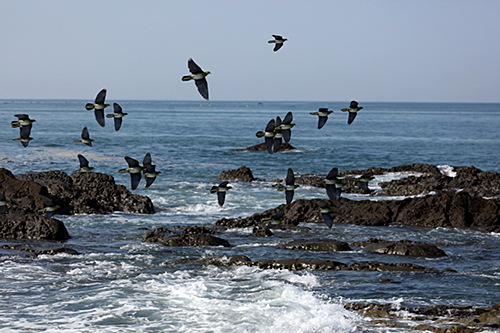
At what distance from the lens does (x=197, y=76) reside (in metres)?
10.1

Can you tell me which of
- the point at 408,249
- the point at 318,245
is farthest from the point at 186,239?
the point at 408,249

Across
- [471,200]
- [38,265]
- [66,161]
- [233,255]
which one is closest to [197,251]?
[233,255]

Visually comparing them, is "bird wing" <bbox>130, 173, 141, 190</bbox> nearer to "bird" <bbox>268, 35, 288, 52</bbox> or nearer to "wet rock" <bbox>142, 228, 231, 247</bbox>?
"bird" <bbox>268, 35, 288, 52</bbox>

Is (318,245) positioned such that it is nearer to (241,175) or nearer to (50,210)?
(50,210)

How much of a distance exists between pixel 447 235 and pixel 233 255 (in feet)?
26.6

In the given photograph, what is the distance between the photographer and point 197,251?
667 inches

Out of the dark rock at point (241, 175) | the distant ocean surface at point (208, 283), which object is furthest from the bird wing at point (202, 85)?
the dark rock at point (241, 175)

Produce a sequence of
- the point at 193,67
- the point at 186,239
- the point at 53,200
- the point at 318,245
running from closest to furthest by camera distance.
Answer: the point at 193,67 < the point at 318,245 < the point at 186,239 < the point at 53,200

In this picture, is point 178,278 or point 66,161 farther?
point 66,161

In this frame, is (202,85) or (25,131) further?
(25,131)

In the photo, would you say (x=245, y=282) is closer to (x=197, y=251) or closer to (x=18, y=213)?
(x=197, y=251)

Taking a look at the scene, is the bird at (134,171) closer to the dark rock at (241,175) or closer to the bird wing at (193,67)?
the bird wing at (193,67)

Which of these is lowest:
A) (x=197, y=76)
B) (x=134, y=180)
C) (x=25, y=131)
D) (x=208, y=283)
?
(x=208, y=283)

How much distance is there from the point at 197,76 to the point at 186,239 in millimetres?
8602
